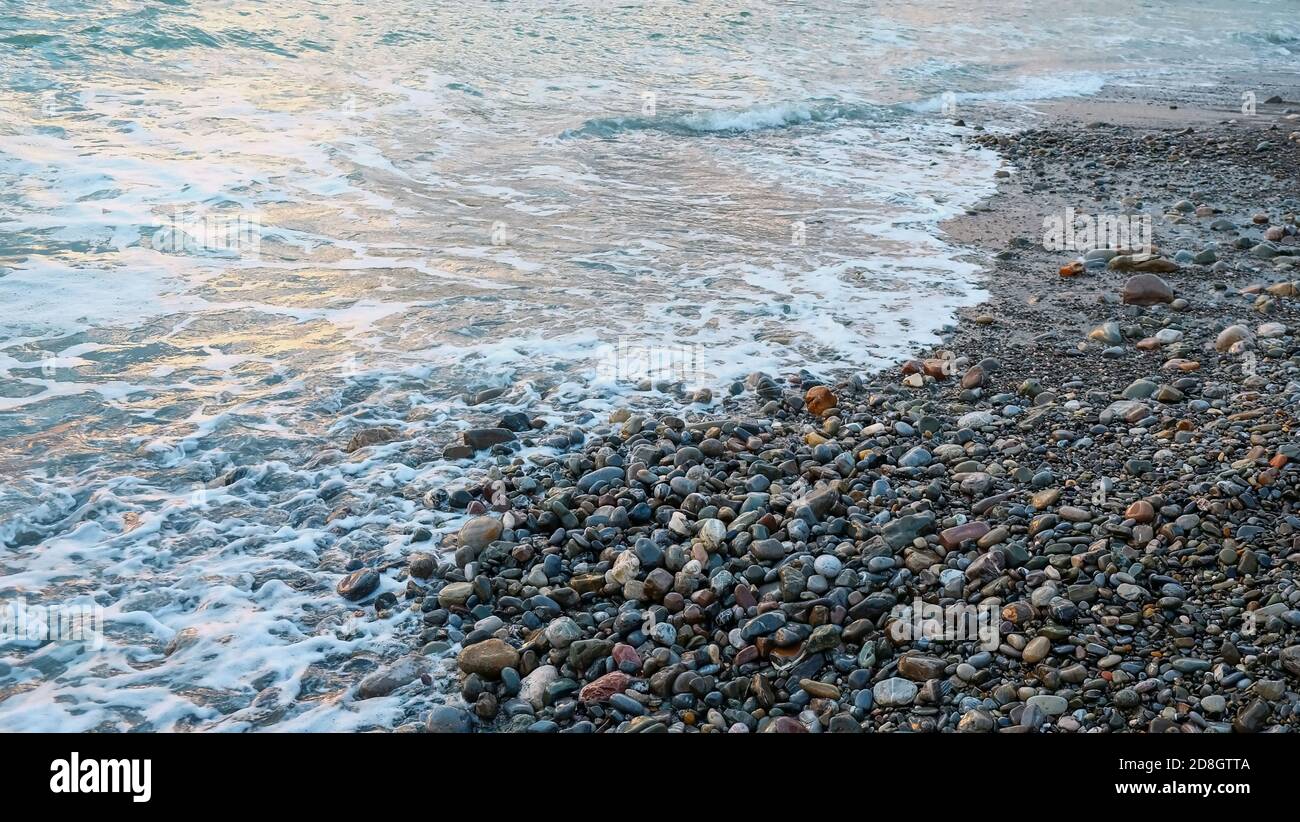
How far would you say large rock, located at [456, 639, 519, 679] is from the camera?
3756 mm

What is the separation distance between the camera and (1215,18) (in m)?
25.6

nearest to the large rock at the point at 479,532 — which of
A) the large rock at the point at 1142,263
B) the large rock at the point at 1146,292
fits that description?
the large rock at the point at 1146,292

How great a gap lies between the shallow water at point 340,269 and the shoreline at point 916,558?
0.54 metres

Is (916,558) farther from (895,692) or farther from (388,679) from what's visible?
(388,679)

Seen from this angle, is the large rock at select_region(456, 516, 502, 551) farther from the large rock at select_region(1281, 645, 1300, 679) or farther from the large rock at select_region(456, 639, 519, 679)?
the large rock at select_region(1281, 645, 1300, 679)

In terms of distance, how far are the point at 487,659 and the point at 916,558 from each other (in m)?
1.83

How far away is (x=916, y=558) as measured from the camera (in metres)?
4.22

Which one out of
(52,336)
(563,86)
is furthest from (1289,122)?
(52,336)

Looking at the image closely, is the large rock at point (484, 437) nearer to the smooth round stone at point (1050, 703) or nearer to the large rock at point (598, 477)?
the large rock at point (598, 477)

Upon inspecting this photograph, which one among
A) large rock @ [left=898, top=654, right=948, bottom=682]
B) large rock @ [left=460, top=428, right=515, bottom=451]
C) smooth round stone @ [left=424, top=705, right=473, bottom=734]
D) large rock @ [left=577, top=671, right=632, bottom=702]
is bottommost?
smooth round stone @ [left=424, top=705, right=473, bottom=734]

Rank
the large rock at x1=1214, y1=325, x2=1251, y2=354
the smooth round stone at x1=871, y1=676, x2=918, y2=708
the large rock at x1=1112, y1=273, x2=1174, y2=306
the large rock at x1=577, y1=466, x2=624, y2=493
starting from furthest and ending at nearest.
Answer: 1. the large rock at x1=1112, y1=273, x2=1174, y2=306
2. the large rock at x1=1214, y1=325, x2=1251, y2=354
3. the large rock at x1=577, y1=466, x2=624, y2=493
4. the smooth round stone at x1=871, y1=676, x2=918, y2=708

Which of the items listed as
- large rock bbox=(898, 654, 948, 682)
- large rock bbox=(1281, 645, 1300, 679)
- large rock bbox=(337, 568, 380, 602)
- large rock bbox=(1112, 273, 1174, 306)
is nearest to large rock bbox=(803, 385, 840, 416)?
large rock bbox=(898, 654, 948, 682)

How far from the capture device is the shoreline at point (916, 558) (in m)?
3.47

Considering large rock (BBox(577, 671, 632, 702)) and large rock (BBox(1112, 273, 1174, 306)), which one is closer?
large rock (BBox(577, 671, 632, 702))
